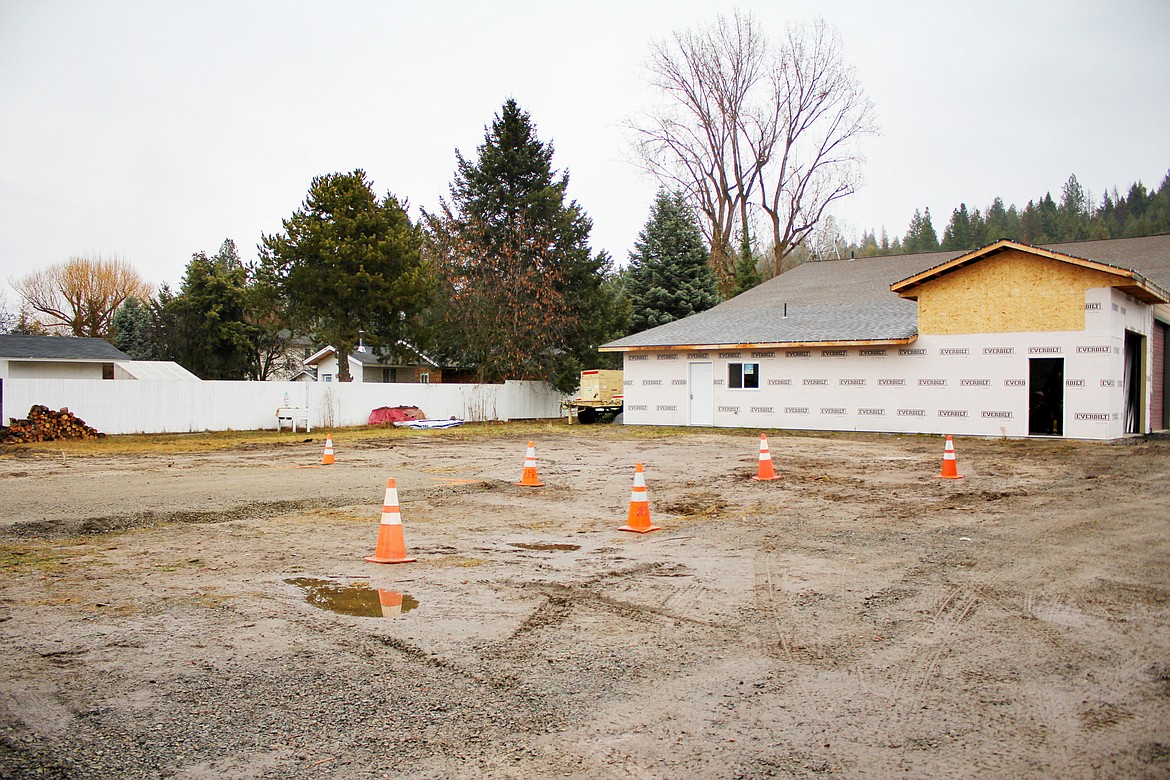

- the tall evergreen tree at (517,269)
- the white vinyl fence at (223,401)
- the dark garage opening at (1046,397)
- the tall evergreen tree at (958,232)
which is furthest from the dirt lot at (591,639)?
the tall evergreen tree at (958,232)

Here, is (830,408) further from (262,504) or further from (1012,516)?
(262,504)

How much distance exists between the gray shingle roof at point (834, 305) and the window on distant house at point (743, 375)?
3.36ft

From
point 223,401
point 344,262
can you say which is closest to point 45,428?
point 223,401

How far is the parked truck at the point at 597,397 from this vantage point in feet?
109

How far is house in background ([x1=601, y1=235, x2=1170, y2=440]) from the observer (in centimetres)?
2170

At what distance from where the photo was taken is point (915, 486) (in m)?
12.8

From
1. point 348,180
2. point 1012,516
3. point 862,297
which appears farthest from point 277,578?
point 348,180

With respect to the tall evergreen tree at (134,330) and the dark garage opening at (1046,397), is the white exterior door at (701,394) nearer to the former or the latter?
the dark garage opening at (1046,397)

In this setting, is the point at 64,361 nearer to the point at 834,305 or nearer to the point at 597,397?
the point at 597,397

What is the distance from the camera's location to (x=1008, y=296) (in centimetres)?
2270

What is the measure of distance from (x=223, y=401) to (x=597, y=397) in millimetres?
A: 14147

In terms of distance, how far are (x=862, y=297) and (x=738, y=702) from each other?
30.0 meters

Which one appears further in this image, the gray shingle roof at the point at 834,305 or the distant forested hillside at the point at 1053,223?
the distant forested hillside at the point at 1053,223

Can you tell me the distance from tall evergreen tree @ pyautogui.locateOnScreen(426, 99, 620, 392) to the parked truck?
4.36 meters
